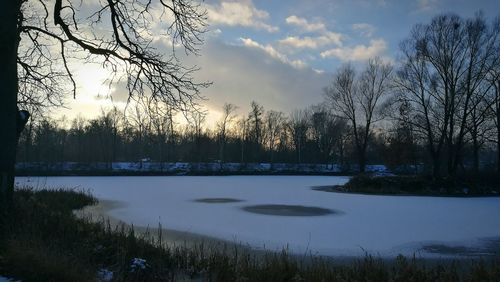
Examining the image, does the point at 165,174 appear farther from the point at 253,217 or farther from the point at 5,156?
the point at 5,156

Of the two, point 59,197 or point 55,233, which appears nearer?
point 55,233

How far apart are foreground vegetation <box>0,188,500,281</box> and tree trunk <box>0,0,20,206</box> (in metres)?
0.64

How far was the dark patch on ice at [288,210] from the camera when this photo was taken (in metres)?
15.1

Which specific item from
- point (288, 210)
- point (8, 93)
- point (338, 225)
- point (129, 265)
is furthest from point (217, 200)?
point (129, 265)

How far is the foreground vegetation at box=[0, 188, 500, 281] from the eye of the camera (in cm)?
491

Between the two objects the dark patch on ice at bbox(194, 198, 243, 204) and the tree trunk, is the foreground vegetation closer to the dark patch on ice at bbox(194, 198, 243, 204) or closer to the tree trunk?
the tree trunk

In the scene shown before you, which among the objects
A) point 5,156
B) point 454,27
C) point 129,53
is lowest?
point 5,156

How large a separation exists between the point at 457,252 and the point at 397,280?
389 centimetres

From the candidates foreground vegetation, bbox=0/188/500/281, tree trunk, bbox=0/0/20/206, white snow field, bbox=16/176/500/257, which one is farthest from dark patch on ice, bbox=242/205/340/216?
tree trunk, bbox=0/0/20/206

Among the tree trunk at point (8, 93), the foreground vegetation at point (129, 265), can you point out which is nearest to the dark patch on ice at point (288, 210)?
the foreground vegetation at point (129, 265)

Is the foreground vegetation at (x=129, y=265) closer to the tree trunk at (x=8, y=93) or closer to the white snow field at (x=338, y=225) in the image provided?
the tree trunk at (x=8, y=93)

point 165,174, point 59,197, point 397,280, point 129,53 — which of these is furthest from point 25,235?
point 165,174

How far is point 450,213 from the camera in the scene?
16.1 metres

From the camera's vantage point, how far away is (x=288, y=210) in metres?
16.0
